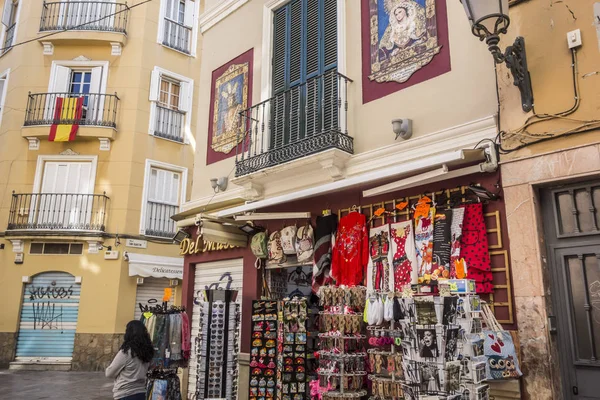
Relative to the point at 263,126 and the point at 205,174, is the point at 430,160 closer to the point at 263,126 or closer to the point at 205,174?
the point at 263,126

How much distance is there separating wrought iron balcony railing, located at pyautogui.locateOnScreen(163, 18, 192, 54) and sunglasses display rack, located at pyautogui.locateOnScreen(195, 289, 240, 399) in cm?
1318

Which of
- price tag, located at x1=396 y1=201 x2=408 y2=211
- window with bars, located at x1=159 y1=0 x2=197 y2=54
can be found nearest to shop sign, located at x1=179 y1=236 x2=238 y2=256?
price tag, located at x1=396 y1=201 x2=408 y2=211

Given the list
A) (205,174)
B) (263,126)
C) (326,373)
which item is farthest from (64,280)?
(326,373)

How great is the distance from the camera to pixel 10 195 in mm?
15945

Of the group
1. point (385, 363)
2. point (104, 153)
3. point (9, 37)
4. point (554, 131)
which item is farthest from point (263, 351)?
point (9, 37)

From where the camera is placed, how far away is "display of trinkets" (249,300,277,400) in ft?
24.7

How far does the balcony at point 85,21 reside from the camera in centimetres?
1684

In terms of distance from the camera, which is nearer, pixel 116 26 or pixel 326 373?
pixel 326 373

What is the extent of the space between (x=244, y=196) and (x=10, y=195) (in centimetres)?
1126

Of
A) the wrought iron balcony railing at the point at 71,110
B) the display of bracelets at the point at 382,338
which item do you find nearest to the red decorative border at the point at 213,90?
the display of bracelets at the point at 382,338

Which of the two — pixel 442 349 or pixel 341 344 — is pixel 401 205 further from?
pixel 442 349

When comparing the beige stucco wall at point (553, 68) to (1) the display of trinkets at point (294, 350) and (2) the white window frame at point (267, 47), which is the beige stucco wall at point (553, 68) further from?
(2) the white window frame at point (267, 47)

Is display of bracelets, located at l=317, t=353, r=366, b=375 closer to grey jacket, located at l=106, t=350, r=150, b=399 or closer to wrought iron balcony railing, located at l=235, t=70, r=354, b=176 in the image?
grey jacket, located at l=106, t=350, r=150, b=399

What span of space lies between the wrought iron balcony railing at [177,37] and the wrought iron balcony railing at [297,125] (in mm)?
10666
